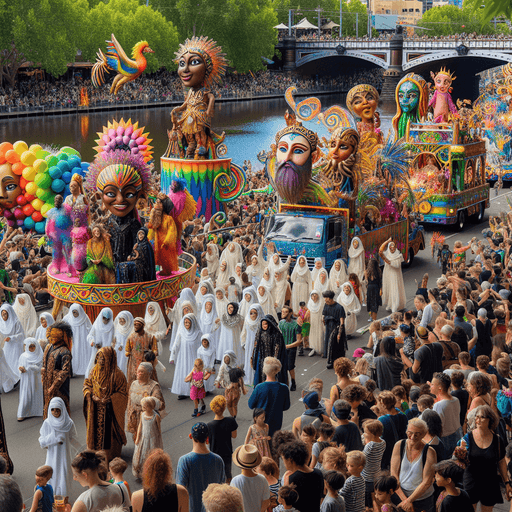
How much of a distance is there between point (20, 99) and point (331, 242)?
4993 centimetres

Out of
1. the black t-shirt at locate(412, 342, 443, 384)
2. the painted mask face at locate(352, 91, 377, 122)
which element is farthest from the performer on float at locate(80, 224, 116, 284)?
the painted mask face at locate(352, 91, 377, 122)

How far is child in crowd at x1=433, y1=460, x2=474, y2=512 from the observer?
5.78 m

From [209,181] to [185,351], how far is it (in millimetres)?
10419

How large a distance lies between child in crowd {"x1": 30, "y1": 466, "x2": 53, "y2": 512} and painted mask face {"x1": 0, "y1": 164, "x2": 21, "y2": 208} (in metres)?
12.9

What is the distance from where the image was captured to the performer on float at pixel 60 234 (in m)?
13.7

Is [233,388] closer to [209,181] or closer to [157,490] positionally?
[157,490]

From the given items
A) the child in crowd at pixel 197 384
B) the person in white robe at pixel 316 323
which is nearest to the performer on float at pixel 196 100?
the person in white robe at pixel 316 323

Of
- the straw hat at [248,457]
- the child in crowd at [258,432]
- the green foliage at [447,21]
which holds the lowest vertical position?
the child in crowd at [258,432]

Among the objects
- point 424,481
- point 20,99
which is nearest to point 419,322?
point 424,481

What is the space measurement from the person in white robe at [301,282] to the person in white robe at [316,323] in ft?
5.11

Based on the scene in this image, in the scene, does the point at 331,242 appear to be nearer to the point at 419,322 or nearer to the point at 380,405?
the point at 419,322

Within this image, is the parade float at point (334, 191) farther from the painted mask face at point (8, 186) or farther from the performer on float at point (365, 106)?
the painted mask face at point (8, 186)

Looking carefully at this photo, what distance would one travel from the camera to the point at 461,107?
87.2ft

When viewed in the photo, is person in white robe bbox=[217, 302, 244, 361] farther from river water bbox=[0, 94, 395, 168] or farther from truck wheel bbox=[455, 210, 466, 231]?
river water bbox=[0, 94, 395, 168]
